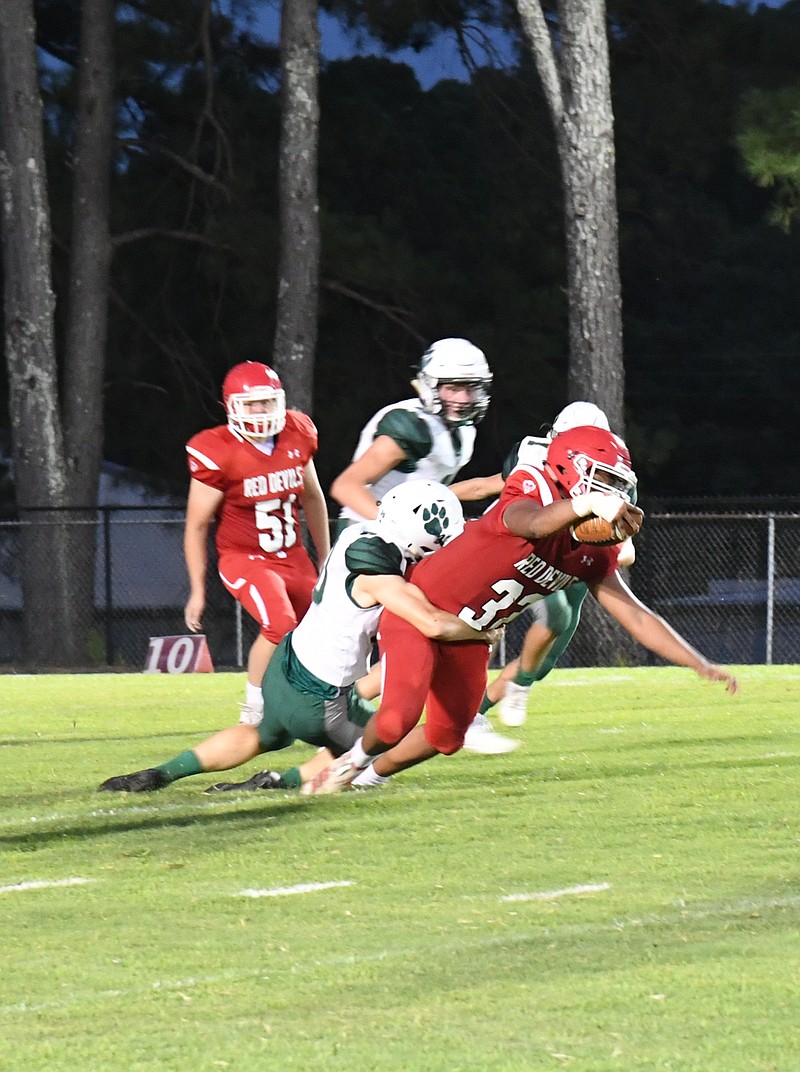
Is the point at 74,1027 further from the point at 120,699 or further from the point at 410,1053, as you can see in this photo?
the point at 120,699

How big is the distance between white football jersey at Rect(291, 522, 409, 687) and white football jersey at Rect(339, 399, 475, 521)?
1093 millimetres

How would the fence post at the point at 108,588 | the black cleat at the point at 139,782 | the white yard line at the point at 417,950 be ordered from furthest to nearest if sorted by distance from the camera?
1. the fence post at the point at 108,588
2. the black cleat at the point at 139,782
3. the white yard line at the point at 417,950

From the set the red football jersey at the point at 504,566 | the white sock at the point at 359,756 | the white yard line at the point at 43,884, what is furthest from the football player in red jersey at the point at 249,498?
the white yard line at the point at 43,884

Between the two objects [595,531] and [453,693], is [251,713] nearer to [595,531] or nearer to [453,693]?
[453,693]

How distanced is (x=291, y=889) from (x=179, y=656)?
1105 cm

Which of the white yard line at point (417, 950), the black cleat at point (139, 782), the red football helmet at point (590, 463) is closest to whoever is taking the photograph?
the white yard line at point (417, 950)

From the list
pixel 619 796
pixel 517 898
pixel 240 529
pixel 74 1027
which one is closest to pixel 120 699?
pixel 240 529

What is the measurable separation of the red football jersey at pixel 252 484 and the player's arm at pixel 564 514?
7.87 feet

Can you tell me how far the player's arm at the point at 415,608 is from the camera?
20.5ft

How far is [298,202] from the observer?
825 inches

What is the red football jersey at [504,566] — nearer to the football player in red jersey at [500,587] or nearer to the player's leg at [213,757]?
the football player in red jersey at [500,587]

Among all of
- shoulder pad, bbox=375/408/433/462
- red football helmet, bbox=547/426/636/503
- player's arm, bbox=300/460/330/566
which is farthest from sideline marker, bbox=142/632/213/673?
red football helmet, bbox=547/426/636/503

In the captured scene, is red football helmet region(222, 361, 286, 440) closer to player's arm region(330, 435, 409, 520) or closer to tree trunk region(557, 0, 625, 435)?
player's arm region(330, 435, 409, 520)

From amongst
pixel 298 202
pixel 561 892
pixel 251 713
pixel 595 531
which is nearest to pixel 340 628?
pixel 595 531
